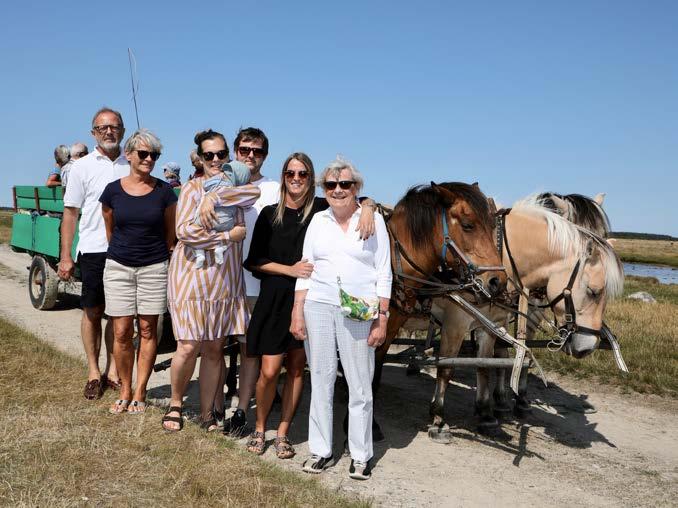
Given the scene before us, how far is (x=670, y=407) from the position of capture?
255 inches

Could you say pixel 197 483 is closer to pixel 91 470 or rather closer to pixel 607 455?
pixel 91 470

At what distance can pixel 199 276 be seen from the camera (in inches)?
163

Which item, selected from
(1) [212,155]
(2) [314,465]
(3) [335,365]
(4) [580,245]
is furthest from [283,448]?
(4) [580,245]

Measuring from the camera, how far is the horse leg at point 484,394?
17.8 ft

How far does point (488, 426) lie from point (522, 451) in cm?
50

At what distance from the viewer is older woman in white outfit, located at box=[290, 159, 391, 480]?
3.81m

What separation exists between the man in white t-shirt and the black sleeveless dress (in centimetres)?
33

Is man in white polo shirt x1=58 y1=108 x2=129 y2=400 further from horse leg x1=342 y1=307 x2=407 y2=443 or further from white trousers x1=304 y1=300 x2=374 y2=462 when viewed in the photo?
horse leg x1=342 y1=307 x2=407 y2=443

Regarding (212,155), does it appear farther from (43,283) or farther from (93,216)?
(43,283)

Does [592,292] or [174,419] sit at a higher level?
[592,292]

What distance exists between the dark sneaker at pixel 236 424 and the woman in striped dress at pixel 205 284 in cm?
17

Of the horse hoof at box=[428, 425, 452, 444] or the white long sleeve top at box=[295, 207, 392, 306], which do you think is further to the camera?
the horse hoof at box=[428, 425, 452, 444]

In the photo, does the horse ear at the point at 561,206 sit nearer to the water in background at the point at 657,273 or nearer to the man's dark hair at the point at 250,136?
the man's dark hair at the point at 250,136

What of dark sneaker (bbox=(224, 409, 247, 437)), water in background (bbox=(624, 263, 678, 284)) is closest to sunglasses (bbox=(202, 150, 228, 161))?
dark sneaker (bbox=(224, 409, 247, 437))
